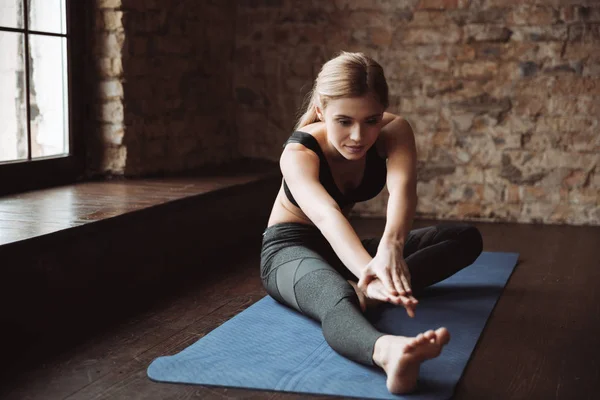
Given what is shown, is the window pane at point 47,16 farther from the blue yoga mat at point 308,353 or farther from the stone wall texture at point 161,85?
the blue yoga mat at point 308,353

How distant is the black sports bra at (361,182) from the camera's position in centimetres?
281

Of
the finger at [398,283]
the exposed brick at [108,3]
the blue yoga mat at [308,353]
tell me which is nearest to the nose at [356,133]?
the finger at [398,283]

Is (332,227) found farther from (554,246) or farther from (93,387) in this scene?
(554,246)

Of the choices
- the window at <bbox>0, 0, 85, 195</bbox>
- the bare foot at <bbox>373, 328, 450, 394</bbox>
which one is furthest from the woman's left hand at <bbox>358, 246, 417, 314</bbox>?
the window at <bbox>0, 0, 85, 195</bbox>

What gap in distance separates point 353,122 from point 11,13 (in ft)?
6.89

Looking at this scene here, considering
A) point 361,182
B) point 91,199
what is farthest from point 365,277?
point 91,199

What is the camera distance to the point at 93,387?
7.42ft

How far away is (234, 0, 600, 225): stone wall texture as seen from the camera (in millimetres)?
5004

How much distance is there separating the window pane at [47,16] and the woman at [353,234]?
1793mm

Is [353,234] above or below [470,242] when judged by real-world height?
above

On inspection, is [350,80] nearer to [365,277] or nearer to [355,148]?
[355,148]

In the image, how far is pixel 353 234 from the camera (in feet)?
7.97

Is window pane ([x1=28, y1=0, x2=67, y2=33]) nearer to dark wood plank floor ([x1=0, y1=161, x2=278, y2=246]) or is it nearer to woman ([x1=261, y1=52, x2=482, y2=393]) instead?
dark wood plank floor ([x1=0, y1=161, x2=278, y2=246])

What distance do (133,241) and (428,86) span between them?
2618mm
